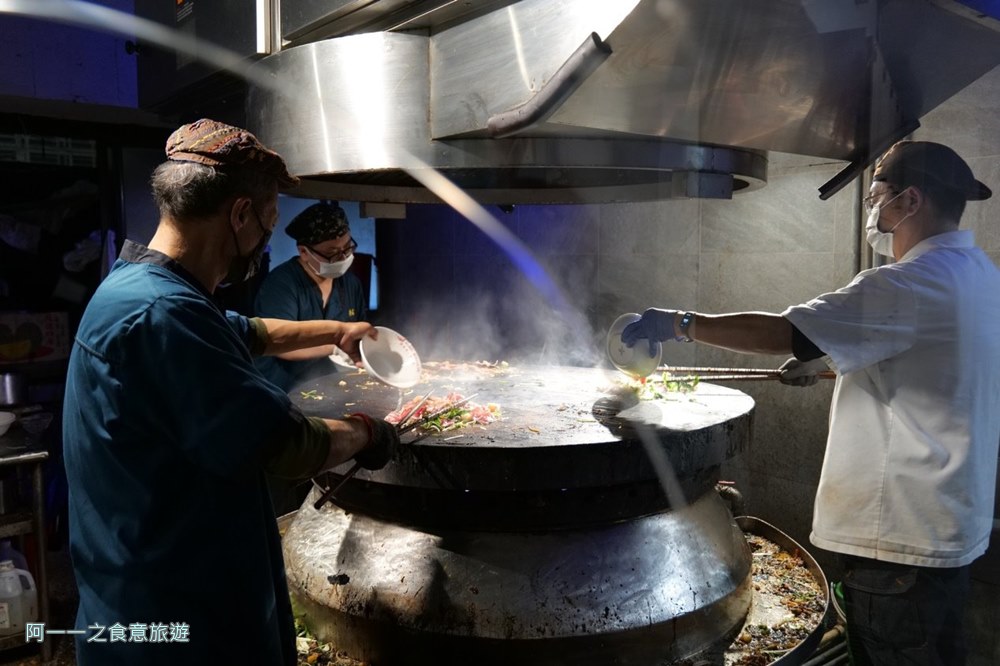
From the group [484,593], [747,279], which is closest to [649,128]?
[484,593]

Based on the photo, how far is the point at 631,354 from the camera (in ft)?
11.4

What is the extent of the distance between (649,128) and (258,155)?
1.31 m

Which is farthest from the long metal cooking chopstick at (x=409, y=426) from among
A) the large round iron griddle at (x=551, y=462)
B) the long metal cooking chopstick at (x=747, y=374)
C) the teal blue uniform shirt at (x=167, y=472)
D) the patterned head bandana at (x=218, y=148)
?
the long metal cooking chopstick at (x=747, y=374)

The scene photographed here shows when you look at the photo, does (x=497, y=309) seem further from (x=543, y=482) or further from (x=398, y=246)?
(x=543, y=482)

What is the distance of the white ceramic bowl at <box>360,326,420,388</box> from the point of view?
11.1 ft

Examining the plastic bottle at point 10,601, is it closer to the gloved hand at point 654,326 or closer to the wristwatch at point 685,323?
the gloved hand at point 654,326

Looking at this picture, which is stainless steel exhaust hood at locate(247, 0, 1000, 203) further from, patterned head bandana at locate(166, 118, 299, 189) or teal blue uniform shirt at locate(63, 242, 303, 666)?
teal blue uniform shirt at locate(63, 242, 303, 666)

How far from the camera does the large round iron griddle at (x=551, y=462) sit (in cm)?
241

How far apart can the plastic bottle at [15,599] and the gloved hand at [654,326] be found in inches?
151

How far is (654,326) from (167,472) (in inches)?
76.6

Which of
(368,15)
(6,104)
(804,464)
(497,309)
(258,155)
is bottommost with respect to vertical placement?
(804,464)

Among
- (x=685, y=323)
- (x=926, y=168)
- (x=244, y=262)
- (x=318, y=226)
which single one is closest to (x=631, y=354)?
(x=685, y=323)

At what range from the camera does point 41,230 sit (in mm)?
6078

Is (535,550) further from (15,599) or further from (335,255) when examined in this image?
(15,599)
